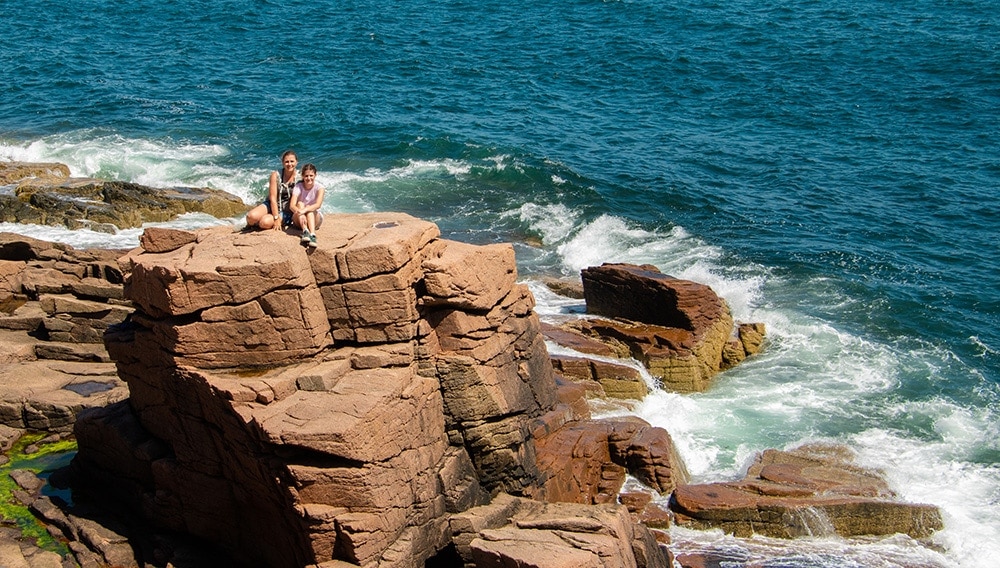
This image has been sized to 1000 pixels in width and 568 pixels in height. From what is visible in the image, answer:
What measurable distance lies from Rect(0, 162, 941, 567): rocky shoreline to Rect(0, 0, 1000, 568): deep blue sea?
2.40 meters

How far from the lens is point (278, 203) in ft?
52.9

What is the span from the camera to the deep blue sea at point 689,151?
81.3 ft

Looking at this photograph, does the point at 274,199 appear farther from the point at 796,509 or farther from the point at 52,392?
the point at 796,509

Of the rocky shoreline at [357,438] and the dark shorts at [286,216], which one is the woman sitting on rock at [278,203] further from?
the rocky shoreline at [357,438]

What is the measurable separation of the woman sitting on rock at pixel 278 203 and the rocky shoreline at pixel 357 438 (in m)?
0.40

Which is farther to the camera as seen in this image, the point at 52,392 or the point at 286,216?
the point at 52,392

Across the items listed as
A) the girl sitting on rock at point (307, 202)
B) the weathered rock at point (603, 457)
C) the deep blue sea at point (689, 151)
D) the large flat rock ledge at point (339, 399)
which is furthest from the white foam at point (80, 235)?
the weathered rock at point (603, 457)

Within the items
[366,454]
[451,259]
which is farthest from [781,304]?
[366,454]

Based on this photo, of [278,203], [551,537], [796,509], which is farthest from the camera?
[796,509]

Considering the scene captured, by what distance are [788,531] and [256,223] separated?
10636 mm

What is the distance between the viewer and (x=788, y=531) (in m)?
18.8

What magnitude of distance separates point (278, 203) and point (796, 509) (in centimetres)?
1043

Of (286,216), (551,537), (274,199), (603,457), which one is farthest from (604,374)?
(274,199)

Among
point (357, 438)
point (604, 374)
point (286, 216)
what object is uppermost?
point (286, 216)
